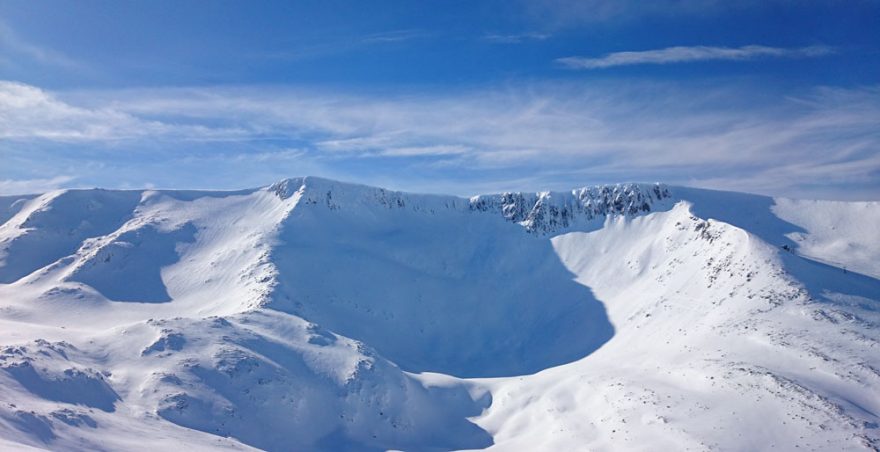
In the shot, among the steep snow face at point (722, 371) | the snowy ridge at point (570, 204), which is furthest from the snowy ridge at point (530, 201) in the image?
the steep snow face at point (722, 371)

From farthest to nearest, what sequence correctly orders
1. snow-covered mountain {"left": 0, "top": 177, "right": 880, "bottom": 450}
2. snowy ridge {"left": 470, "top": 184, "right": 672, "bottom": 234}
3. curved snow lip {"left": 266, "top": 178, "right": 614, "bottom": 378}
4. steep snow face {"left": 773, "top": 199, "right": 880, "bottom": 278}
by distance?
snowy ridge {"left": 470, "top": 184, "right": 672, "bottom": 234} < steep snow face {"left": 773, "top": 199, "right": 880, "bottom": 278} < curved snow lip {"left": 266, "top": 178, "right": 614, "bottom": 378} < snow-covered mountain {"left": 0, "top": 177, "right": 880, "bottom": 450}

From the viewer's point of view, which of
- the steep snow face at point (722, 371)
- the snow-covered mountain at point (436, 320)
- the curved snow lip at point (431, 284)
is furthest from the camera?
the curved snow lip at point (431, 284)

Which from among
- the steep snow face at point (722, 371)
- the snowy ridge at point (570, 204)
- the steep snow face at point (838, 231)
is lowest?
the steep snow face at point (722, 371)

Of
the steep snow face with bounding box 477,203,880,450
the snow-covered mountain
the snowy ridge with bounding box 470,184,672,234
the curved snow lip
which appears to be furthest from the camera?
the snowy ridge with bounding box 470,184,672,234

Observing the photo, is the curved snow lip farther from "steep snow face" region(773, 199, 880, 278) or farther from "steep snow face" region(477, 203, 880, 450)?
"steep snow face" region(773, 199, 880, 278)

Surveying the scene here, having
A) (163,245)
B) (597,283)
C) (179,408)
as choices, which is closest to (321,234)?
(163,245)

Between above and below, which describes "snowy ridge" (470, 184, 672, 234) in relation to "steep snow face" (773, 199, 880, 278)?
above

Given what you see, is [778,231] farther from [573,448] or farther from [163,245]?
[163,245]

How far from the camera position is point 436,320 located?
304ft

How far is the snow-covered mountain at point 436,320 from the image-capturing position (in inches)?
1785

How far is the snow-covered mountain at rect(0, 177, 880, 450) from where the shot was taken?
45344 millimetres

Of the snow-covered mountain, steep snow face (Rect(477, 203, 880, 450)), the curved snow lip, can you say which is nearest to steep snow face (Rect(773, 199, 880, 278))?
the snow-covered mountain

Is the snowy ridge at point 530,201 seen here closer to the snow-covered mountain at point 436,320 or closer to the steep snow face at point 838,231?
the snow-covered mountain at point 436,320

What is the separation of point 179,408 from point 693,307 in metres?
57.0
